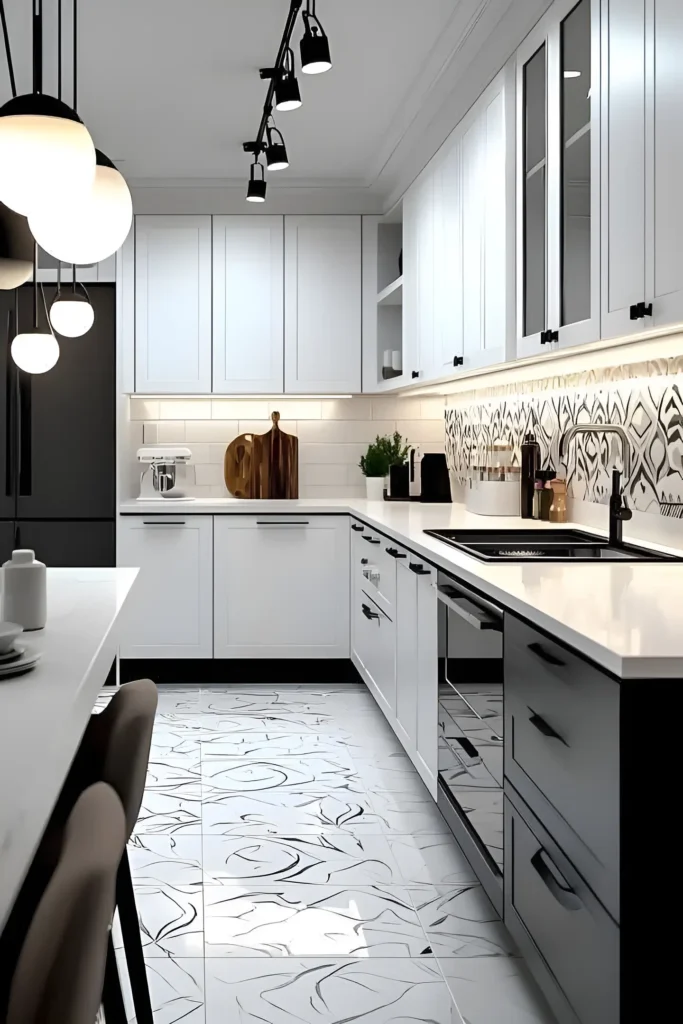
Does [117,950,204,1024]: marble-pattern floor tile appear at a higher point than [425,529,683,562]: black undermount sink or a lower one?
lower

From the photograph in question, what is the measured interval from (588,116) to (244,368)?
3.07 meters

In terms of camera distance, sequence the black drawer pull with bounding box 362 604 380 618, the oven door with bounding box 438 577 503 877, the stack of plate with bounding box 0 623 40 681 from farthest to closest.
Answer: the black drawer pull with bounding box 362 604 380 618
the oven door with bounding box 438 577 503 877
the stack of plate with bounding box 0 623 40 681

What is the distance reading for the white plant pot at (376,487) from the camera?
541cm

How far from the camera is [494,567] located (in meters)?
2.43

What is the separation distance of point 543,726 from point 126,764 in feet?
2.64

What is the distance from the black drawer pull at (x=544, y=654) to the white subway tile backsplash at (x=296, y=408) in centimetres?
390

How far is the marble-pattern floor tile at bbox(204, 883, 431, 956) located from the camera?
2.34 meters

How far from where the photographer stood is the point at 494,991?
2.14 meters

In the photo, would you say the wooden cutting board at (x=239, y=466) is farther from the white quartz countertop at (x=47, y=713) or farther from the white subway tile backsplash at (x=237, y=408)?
the white quartz countertop at (x=47, y=713)

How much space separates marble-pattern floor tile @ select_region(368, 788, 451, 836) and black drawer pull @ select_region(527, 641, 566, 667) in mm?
1280

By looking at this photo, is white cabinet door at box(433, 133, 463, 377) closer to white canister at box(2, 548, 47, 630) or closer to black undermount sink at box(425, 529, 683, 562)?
black undermount sink at box(425, 529, 683, 562)

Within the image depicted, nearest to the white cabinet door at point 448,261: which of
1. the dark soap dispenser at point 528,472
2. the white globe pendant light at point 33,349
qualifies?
the dark soap dispenser at point 528,472

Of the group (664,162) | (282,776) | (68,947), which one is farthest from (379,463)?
(68,947)

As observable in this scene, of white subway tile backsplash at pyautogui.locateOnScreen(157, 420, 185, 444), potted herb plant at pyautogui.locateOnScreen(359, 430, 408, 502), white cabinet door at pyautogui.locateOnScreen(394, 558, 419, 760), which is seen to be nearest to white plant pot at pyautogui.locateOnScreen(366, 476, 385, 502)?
potted herb plant at pyautogui.locateOnScreen(359, 430, 408, 502)
